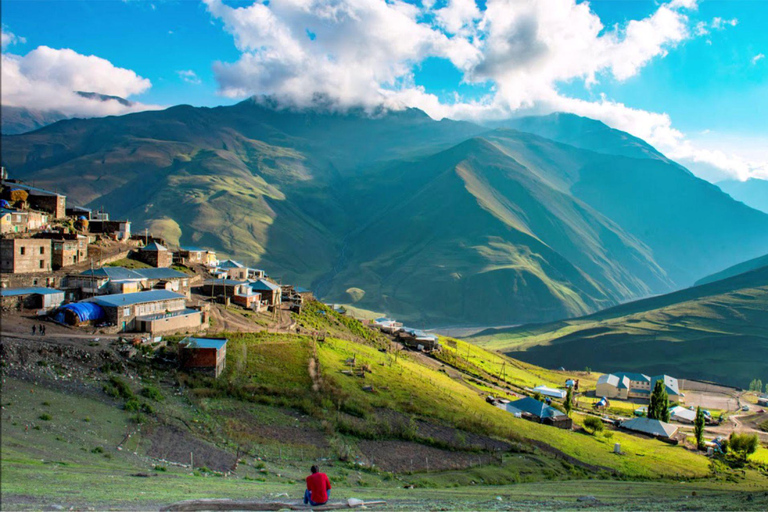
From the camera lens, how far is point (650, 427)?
52.5 metres

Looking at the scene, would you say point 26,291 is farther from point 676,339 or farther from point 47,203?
point 676,339

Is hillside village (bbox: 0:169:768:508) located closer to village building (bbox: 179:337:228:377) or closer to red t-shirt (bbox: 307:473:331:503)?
village building (bbox: 179:337:228:377)

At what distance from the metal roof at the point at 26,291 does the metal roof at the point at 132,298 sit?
3366 mm

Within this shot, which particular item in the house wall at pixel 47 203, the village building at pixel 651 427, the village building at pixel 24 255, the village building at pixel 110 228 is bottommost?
the village building at pixel 651 427

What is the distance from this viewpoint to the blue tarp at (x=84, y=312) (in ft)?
105

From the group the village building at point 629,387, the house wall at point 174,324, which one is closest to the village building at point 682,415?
the village building at point 629,387

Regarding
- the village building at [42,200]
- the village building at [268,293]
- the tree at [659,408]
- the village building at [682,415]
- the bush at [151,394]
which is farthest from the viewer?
the village building at [682,415]

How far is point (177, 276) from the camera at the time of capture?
4678 cm

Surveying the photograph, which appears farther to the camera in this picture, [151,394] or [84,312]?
[84,312]

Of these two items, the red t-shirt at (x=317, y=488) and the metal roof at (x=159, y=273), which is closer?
the red t-shirt at (x=317, y=488)

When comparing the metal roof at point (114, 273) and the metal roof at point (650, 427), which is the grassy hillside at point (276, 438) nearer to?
the metal roof at point (650, 427)

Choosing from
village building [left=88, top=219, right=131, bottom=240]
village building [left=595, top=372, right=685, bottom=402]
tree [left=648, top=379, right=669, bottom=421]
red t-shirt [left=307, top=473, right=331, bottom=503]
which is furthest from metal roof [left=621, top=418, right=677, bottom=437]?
village building [left=88, top=219, right=131, bottom=240]

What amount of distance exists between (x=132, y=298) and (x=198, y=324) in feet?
16.1

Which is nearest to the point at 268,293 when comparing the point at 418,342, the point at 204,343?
the point at 204,343
